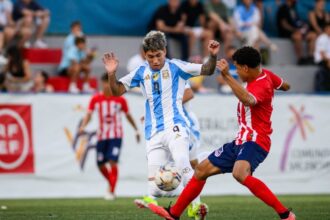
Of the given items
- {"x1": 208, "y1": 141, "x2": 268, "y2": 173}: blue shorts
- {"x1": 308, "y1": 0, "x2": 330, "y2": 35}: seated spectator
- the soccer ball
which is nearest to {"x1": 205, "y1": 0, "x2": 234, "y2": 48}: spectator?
{"x1": 308, "y1": 0, "x2": 330, "y2": 35}: seated spectator

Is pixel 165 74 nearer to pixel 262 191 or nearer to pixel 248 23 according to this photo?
pixel 262 191

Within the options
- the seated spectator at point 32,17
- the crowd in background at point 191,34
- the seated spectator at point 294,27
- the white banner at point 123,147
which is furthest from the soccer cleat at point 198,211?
the seated spectator at point 294,27

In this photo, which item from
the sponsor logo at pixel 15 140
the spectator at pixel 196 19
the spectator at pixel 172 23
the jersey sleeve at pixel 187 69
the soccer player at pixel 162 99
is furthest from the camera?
the spectator at pixel 196 19

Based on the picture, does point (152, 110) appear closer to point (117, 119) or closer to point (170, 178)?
point (170, 178)

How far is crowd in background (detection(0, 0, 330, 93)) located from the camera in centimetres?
2062

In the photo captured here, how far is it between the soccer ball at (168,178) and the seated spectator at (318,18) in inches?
561

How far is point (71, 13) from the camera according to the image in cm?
2391

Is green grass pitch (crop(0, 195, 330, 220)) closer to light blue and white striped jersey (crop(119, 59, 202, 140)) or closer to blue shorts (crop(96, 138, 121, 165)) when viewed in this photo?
blue shorts (crop(96, 138, 121, 165))

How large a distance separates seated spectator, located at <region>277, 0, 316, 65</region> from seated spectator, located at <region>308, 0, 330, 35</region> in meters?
0.20

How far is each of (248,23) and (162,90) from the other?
41.8ft

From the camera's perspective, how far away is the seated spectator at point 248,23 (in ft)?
78.0

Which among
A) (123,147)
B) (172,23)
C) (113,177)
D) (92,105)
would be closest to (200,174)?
(113,177)

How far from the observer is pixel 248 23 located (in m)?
23.9

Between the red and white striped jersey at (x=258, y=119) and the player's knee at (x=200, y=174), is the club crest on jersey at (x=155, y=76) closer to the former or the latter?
the red and white striped jersey at (x=258, y=119)
